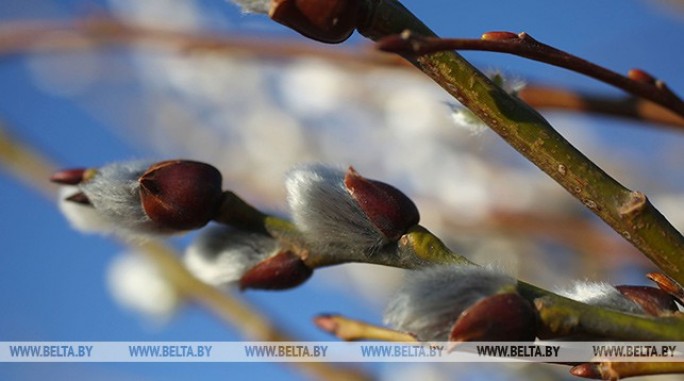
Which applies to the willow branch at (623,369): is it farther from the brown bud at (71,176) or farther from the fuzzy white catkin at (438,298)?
the brown bud at (71,176)

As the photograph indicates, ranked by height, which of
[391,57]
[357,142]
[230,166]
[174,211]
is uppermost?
[391,57]

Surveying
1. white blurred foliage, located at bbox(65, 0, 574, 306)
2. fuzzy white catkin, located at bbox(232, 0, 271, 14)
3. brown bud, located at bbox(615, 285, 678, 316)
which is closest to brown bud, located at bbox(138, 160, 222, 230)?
fuzzy white catkin, located at bbox(232, 0, 271, 14)

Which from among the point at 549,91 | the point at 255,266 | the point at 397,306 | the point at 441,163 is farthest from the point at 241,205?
the point at 441,163

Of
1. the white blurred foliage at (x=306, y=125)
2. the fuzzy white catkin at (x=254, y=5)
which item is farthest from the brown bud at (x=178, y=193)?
the white blurred foliage at (x=306, y=125)

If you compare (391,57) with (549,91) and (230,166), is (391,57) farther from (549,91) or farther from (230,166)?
(230,166)

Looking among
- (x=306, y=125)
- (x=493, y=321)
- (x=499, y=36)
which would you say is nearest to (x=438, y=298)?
(x=493, y=321)
